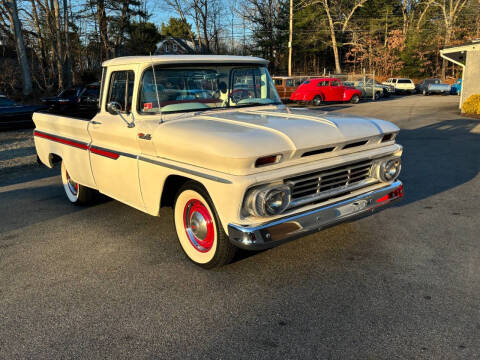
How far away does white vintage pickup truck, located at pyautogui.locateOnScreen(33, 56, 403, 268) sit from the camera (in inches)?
122

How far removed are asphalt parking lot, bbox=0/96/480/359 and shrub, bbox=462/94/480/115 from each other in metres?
12.8

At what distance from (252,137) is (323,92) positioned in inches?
904

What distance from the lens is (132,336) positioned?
279 cm

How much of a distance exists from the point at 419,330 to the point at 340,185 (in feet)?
4.57

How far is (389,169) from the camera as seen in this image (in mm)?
4008

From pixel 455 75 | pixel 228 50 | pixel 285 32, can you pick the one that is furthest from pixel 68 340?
pixel 228 50

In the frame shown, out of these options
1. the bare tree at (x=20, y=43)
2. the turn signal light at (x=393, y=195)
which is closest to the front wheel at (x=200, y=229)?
the turn signal light at (x=393, y=195)

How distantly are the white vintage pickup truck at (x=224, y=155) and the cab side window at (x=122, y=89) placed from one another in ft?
0.06

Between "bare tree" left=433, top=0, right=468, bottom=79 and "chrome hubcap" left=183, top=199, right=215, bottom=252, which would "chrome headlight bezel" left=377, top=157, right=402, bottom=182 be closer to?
"chrome hubcap" left=183, top=199, right=215, bottom=252

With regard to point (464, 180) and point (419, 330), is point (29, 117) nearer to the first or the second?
point (464, 180)

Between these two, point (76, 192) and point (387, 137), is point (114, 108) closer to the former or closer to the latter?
point (76, 192)

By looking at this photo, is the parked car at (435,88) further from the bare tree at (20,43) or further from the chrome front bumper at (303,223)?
the chrome front bumper at (303,223)

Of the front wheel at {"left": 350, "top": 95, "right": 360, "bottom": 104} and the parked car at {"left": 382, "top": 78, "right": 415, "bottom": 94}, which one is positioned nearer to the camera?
the front wheel at {"left": 350, "top": 95, "right": 360, "bottom": 104}

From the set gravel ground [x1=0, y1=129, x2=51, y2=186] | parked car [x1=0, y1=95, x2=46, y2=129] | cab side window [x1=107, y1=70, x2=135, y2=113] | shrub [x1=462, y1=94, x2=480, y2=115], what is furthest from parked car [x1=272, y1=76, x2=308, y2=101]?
cab side window [x1=107, y1=70, x2=135, y2=113]
